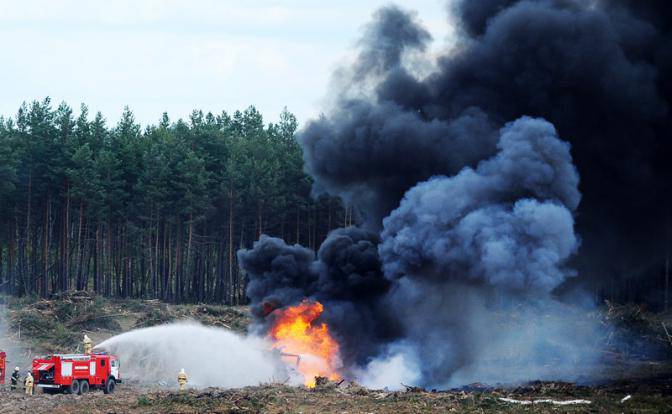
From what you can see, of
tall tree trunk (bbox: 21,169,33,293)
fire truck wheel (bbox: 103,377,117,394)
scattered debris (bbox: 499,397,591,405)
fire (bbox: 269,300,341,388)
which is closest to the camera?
scattered debris (bbox: 499,397,591,405)

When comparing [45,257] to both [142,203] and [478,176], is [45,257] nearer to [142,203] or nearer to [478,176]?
[142,203]

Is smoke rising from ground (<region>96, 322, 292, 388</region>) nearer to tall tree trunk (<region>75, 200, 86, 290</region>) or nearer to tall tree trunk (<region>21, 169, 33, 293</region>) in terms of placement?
tall tree trunk (<region>75, 200, 86, 290</region>)

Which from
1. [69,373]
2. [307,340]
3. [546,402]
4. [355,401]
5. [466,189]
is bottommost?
[546,402]

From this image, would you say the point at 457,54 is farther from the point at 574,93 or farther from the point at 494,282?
the point at 494,282

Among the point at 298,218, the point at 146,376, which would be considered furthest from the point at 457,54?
the point at 298,218

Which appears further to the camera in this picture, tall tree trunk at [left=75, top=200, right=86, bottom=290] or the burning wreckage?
tall tree trunk at [left=75, top=200, right=86, bottom=290]

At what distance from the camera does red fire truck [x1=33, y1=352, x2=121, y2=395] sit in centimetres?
4509

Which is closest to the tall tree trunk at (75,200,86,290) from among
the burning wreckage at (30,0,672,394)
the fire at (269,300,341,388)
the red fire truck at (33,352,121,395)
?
the burning wreckage at (30,0,672,394)

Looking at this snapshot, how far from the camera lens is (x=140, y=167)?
93000 millimetres

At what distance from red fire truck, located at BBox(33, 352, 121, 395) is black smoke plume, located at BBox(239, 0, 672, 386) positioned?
9.32 metres

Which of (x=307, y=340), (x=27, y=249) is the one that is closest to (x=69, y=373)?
(x=307, y=340)

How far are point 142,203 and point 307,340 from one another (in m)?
45.7

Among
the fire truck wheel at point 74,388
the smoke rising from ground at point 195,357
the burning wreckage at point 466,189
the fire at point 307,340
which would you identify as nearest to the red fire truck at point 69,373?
the fire truck wheel at point 74,388

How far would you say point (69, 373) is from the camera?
45.3 m
